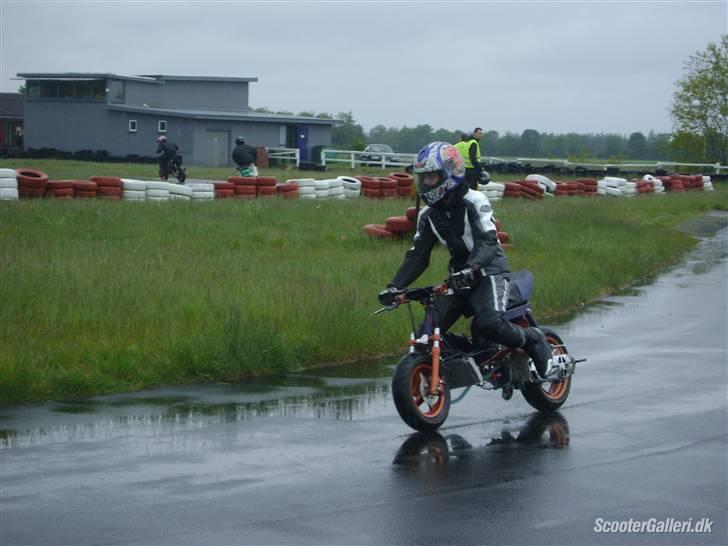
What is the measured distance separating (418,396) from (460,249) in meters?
1.11

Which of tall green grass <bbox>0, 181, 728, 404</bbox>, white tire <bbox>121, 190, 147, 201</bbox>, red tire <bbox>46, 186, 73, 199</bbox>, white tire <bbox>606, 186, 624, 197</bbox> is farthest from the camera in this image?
white tire <bbox>606, 186, 624, 197</bbox>

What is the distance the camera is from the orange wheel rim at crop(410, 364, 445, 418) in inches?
320

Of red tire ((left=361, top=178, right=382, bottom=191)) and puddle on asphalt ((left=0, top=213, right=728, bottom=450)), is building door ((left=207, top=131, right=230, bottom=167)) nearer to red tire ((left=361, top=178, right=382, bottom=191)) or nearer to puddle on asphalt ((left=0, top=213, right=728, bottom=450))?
red tire ((left=361, top=178, right=382, bottom=191))

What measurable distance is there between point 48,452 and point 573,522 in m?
3.42

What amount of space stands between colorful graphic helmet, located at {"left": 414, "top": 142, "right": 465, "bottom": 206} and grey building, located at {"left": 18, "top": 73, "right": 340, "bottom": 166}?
2294 inches

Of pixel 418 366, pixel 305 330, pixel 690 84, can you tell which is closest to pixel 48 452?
pixel 418 366

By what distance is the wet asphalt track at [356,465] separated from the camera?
593 centimetres

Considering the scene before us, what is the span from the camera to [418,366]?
26.6 feet

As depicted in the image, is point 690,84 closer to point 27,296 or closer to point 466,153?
point 466,153

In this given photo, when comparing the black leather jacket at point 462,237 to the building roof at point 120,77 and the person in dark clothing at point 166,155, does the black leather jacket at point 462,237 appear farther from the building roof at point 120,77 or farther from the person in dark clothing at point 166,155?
the building roof at point 120,77

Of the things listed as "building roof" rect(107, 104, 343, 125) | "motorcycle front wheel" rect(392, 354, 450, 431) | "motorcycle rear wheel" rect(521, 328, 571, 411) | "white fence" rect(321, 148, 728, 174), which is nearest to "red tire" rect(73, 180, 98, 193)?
"motorcycle rear wheel" rect(521, 328, 571, 411)

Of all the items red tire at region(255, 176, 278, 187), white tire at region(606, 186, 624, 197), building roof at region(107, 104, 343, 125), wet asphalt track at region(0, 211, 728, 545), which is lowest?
wet asphalt track at region(0, 211, 728, 545)

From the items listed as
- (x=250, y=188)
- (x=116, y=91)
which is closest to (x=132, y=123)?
(x=116, y=91)

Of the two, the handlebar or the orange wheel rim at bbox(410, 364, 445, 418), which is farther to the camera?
the handlebar
